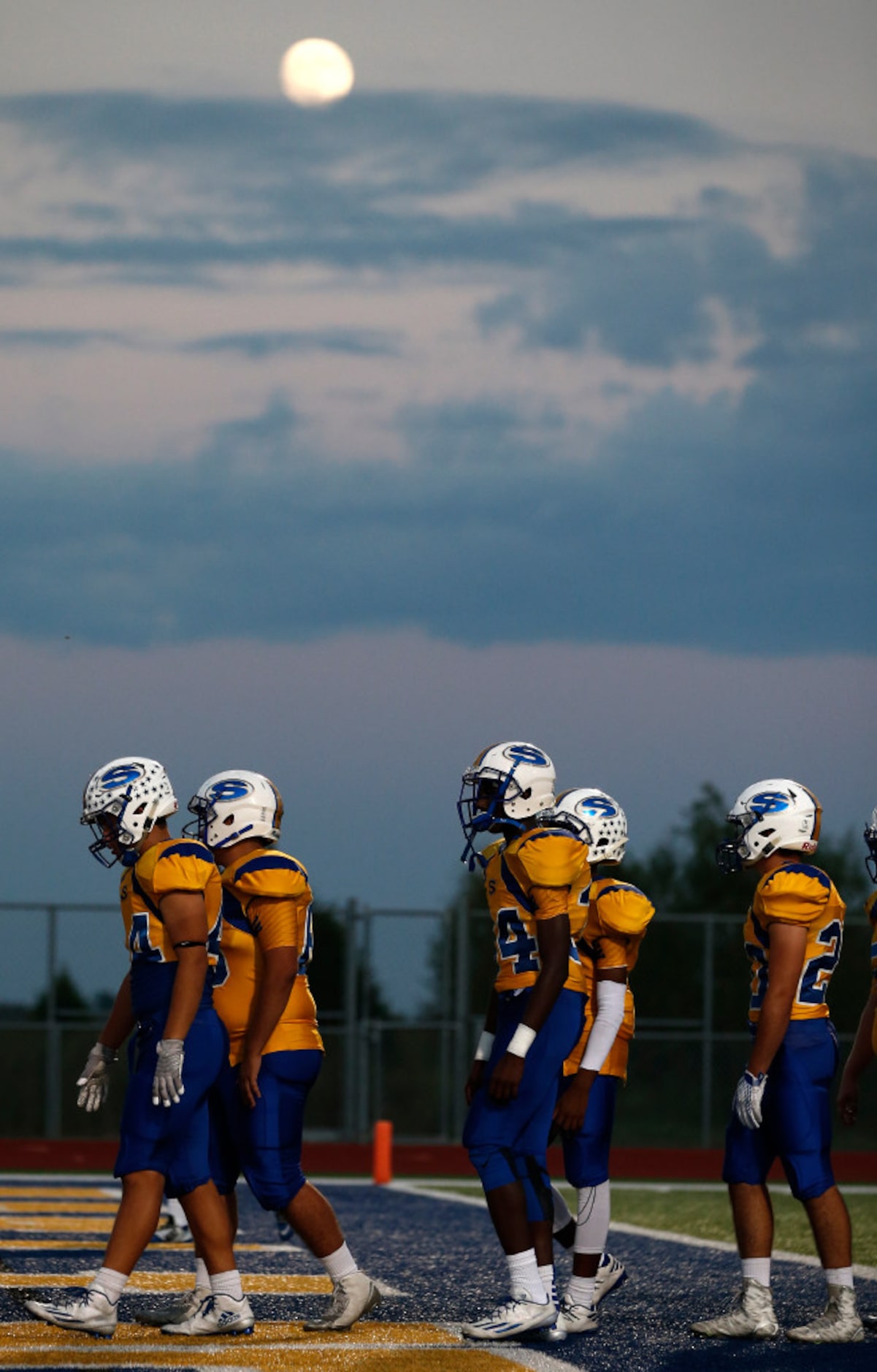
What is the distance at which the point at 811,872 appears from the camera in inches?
290

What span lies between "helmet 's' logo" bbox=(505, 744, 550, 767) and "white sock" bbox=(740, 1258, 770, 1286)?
1.91 metres

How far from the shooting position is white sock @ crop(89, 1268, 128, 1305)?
21.7ft

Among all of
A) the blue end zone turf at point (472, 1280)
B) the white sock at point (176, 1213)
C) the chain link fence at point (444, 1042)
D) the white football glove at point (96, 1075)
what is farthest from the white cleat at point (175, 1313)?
the chain link fence at point (444, 1042)

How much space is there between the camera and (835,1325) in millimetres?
7195

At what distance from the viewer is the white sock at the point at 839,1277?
732cm

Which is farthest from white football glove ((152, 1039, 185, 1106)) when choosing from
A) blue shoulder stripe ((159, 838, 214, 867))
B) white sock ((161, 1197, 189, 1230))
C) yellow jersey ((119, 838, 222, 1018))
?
white sock ((161, 1197, 189, 1230))

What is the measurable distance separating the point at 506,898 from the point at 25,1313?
233 centimetres

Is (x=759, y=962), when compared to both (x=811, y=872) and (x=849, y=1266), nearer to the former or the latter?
(x=811, y=872)

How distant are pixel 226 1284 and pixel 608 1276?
1.71 meters

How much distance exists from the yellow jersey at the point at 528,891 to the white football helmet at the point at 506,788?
0.11m

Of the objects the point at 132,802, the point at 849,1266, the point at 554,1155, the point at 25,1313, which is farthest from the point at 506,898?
the point at 554,1155

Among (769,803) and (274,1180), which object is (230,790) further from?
(769,803)

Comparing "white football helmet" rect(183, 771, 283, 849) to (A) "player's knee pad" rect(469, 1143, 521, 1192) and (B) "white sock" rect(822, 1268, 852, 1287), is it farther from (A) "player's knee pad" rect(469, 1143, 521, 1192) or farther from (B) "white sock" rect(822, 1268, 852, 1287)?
(B) "white sock" rect(822, 1268, 852, 1287)

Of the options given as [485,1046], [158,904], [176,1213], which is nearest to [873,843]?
[485,1046]
